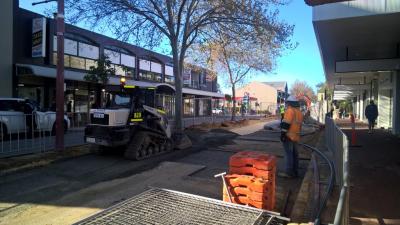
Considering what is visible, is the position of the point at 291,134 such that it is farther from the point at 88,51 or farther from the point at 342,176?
the point at 88,51

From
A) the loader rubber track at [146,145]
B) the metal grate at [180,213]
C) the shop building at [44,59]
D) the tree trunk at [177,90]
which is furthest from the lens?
the shop building at [44,59]

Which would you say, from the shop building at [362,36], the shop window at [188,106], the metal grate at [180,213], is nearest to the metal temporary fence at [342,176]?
the metal grate at [180,213]

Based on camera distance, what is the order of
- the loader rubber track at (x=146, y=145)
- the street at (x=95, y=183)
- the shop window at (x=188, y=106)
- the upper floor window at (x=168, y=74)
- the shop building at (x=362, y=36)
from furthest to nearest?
1. the upper floor window at (x=168, y=74)
2. the shop window at (x=188, y=106)
3. the loader rubber track at (x=146, y=145)
4. the shop building at (x=362, y=36)
5. the street at (x=95, y=183)

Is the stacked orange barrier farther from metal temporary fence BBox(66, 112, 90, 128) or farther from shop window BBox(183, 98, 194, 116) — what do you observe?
shop window BBox(183, 98, 194, 116)

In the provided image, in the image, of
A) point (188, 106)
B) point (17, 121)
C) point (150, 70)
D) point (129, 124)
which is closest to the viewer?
point (17, 121)

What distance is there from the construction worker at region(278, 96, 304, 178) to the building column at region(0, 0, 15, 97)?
684 inches

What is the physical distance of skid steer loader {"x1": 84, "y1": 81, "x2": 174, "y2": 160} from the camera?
12.5 meters

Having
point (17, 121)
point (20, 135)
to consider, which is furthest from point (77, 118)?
point (17, 121)

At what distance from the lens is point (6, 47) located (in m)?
22.3

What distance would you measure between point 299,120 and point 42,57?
59.1ft

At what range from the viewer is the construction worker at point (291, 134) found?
10094mm

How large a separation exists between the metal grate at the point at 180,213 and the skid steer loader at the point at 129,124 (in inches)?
228

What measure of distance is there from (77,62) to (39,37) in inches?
181

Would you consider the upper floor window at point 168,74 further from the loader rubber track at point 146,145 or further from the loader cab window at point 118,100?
the loader cab window at point 118,100
